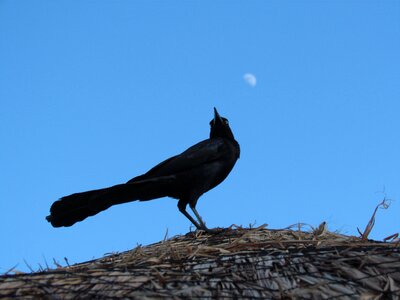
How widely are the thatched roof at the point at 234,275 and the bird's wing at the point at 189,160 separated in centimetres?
224

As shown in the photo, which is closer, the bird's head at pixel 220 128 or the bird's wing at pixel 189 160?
the bird's wing at pixel 189 160

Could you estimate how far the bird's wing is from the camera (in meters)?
6.28

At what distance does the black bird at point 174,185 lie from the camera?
18.4 feet

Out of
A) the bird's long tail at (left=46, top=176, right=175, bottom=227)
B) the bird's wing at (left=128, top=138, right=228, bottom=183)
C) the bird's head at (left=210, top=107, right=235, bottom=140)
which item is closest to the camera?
the bird's long tail at (left=46, top=176, right=175, bottom=227)

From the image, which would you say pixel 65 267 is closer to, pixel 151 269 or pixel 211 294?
pixel 151 269

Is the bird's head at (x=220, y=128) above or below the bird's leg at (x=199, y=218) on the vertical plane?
above

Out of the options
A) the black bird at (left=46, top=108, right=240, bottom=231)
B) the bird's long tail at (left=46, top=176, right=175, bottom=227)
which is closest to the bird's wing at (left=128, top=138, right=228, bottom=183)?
the black bird at (left=46, top=108, right=240, bottom=231)

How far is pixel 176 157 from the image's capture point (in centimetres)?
641

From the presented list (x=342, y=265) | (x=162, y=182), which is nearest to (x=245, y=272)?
(x=342, y=265)

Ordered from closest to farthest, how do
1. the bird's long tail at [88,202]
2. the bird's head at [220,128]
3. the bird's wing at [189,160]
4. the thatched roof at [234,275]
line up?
the thatched roof at [234,275] → the bird's long tail at [88,202] → the bird's wing at [189,160] → the bird's head at [220,128]

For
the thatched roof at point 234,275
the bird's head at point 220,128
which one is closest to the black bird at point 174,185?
the bird's head at point 220,128

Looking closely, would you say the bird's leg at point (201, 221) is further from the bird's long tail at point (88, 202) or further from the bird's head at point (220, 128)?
the bird's head at point (220, 128)

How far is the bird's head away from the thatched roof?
128 inches

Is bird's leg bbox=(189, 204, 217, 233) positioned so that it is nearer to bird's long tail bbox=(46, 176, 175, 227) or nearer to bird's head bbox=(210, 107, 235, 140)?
bird's long tail bbox=(46, 176, 175, 227)
